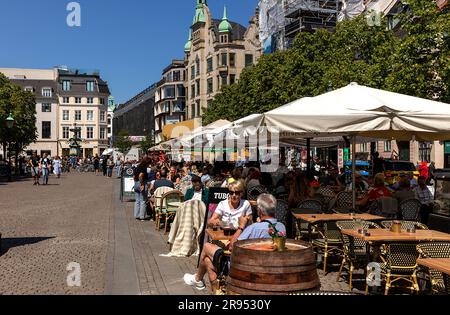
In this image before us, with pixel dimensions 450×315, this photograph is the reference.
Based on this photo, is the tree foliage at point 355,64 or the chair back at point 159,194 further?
the tree foliage at point 355,64

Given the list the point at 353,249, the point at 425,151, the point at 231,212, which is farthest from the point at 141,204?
the point at 425,151

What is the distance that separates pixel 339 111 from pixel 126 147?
7710 centimetres

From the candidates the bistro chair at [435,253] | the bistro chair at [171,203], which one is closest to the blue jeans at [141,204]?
the bistro chair at [171,203]

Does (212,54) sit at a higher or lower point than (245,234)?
higher

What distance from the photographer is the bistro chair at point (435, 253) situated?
5215 millimetres

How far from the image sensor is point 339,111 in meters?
7.91

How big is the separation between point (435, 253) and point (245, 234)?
6.60 feet

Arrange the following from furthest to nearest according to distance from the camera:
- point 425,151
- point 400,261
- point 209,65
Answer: point 209,65, point 425,151, point 400,261

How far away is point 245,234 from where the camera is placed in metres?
5.34

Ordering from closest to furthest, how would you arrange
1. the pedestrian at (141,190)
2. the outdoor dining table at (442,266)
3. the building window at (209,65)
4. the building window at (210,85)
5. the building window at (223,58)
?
the outdoor dining table at (442,266)
the pedestrian at (141,190)
the building window at (223,58)
the building window at (210,85)
the building window at (209,65)

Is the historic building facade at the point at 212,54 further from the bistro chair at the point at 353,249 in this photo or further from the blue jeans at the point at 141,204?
the bistro chair at the point at 353,249

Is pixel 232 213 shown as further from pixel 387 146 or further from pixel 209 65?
pixel 209 65

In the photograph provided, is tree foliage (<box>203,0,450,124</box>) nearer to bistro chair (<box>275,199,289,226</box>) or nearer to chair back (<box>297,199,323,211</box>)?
chair back (<box>297,199,323,211</box>)

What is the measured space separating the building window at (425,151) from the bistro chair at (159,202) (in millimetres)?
29560
